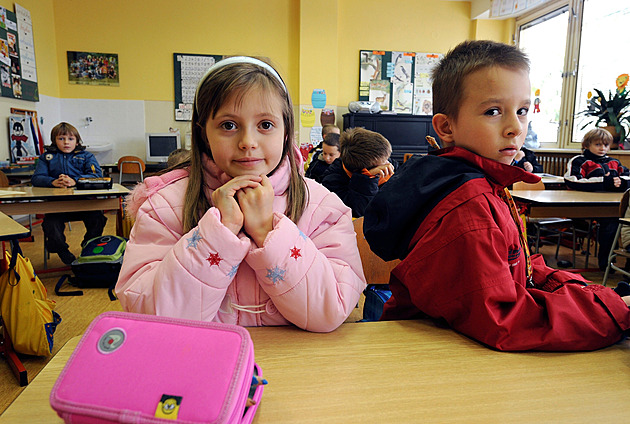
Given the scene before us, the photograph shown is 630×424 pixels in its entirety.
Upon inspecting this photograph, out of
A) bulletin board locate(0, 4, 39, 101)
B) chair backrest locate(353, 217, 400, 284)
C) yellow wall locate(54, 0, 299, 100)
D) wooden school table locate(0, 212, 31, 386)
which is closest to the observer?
chair backrest locate(353, 217, 400, 284)

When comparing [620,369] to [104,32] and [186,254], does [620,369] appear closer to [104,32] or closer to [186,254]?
[186,254]

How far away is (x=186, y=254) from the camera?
75cm

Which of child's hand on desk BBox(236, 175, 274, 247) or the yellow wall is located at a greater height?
the yellow wall

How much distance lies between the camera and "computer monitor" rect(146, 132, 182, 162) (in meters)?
6.47

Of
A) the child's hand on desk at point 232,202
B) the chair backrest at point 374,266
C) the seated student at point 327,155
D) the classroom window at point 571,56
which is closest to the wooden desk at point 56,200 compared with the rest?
the seated student at point 327,155

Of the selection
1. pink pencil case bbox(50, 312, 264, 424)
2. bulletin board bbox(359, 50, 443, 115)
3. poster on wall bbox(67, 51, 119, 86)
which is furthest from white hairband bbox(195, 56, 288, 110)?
poster on wall bbox(67, 51, 119, 86)

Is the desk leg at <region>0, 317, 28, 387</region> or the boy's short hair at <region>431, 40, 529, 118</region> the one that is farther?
the desk leg at <region>0, 317, 28, 387</region>

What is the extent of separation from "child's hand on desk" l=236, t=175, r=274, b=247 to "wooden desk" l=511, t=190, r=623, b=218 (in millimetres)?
2754

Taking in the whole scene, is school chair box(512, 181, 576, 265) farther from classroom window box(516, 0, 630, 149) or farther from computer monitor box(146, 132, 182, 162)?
computer monitor box(146, 132, 182, 162)

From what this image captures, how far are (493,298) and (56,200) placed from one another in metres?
3.31

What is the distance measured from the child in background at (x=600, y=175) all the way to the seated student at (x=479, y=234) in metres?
3.44

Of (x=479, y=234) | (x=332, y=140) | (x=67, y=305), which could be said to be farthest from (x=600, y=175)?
(x=67, y=305)

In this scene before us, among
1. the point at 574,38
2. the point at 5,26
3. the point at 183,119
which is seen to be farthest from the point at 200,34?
the point at 574,38

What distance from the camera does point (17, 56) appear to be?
201 inches
